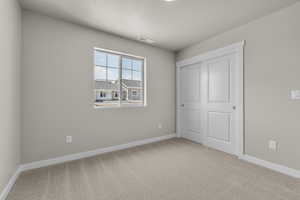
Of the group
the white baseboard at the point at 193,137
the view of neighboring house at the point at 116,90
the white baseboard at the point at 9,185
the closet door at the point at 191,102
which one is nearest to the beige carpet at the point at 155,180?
the white baseboard at the point at 9,185

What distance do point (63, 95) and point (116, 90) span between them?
42.8 inches

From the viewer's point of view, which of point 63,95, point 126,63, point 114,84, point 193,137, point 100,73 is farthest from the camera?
point 193,137

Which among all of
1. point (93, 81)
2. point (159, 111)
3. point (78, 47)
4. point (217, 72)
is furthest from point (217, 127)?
point (78, 47)

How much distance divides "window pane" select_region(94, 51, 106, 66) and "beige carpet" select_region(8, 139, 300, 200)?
1.97 metres

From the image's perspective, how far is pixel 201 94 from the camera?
3453 millimetres

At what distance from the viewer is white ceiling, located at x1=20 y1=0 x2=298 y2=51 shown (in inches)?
79.3

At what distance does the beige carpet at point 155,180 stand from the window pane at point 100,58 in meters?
1.97

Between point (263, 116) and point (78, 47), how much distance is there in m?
3.61

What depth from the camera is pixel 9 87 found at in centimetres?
168

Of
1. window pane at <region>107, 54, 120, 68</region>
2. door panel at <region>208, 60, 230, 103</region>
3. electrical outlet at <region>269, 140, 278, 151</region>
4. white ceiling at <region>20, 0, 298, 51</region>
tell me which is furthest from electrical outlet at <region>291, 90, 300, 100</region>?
window pane at <region>107, 54, 120, 68</region>

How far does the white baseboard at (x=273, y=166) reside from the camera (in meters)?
1.98

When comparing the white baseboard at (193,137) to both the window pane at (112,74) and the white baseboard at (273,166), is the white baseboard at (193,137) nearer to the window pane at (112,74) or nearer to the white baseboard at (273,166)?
the white baseboard at (273,166)

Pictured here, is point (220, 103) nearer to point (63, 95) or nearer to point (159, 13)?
point (159, 13)

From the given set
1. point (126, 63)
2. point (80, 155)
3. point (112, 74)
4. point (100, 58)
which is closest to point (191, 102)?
point (126, 63)
